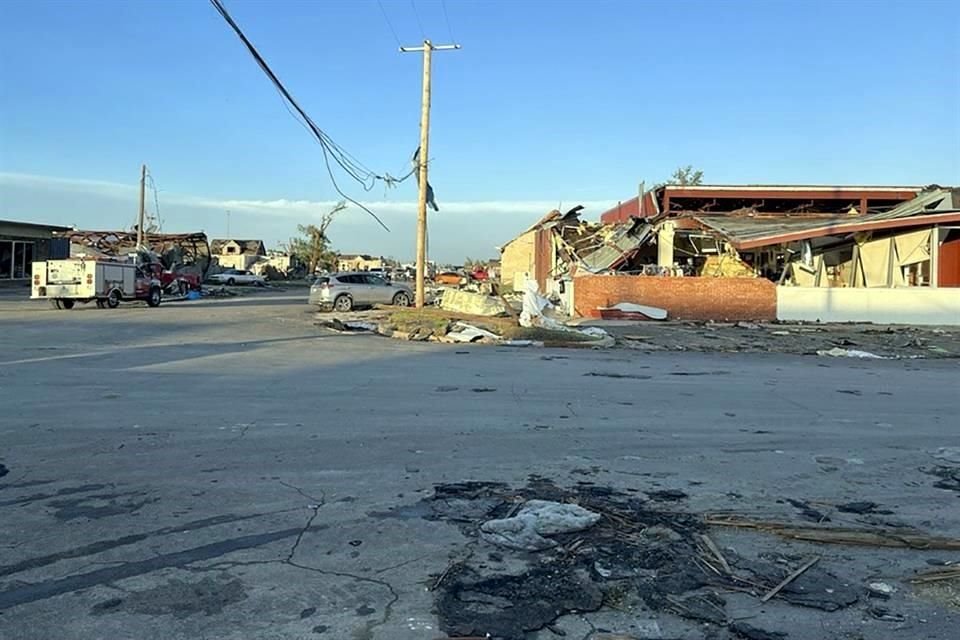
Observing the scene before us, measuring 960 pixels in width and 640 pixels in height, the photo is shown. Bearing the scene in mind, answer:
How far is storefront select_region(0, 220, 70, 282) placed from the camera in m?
47.2

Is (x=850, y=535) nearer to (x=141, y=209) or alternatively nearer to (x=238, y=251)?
(x=141, y=209)

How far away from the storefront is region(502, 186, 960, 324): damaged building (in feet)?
110

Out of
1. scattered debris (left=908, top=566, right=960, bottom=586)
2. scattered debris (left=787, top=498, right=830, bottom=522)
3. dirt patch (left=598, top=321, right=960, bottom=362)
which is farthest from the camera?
dirt patch (left=598, top=321, right=960, bottom=362)

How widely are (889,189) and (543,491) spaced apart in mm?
41198

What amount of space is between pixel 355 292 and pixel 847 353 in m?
19.2

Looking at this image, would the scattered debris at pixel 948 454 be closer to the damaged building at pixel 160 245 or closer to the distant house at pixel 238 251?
the damaged building at pixel 160 245

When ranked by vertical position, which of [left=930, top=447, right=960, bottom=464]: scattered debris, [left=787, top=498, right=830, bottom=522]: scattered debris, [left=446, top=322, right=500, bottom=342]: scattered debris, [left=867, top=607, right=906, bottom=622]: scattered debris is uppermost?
[left=446, top=322, right=500, bottom=342]: scattered debris

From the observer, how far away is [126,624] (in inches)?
145

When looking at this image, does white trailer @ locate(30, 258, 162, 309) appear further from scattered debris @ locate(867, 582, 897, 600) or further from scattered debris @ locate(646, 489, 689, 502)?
scattered debris @ locate(867, 582, 897, 600)

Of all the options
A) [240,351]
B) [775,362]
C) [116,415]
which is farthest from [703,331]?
[116,415]

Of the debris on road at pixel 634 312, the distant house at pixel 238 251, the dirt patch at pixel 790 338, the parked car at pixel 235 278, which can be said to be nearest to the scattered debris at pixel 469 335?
the dirt patch at pixel 790 338

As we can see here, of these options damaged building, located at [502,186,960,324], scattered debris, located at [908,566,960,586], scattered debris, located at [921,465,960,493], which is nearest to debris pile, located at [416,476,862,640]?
scattered debris, located at [908,566,960,586]

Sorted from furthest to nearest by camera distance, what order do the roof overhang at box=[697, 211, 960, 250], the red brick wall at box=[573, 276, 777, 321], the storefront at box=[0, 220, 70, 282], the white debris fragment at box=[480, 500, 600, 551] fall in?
the storefront at box=[0, 220, 70, 282], the red brick wall at box=[573, 276, 777, 321], the roof overhang at box=[697, 211, 960, 250], the white debris fragment at box=[480, 500, 600, 551]

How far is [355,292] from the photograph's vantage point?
3088 centimetres
